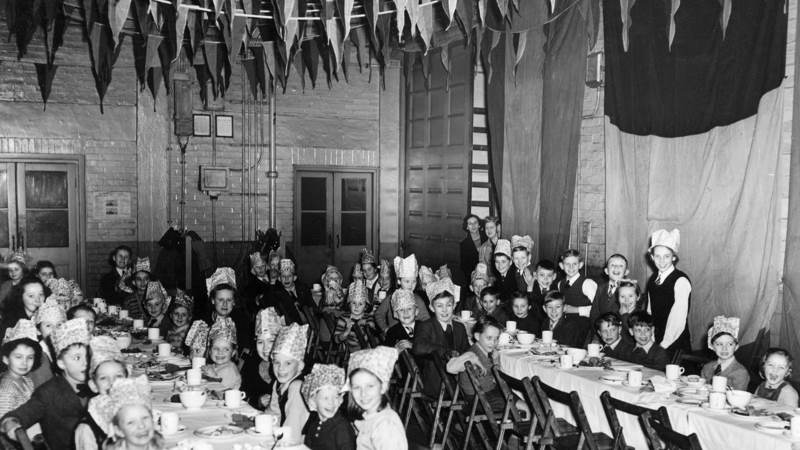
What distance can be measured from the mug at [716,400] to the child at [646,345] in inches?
53.8

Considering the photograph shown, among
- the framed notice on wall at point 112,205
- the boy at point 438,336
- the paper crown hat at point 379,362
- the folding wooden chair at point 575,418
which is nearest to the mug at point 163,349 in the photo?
the boy at point 438,336

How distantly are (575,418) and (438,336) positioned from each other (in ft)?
6.50

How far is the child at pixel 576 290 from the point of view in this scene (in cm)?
775

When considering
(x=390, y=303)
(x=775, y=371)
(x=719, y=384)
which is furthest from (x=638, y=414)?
(x=390, y=303)

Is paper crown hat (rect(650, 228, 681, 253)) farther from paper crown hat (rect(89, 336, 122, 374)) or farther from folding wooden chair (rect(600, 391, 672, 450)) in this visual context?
paper crown hat (rect(89, 336, 122, 374))

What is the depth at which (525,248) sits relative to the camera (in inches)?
345

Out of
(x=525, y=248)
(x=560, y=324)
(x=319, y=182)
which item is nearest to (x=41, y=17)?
(x=319, y=182)

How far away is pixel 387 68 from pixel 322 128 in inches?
59.3

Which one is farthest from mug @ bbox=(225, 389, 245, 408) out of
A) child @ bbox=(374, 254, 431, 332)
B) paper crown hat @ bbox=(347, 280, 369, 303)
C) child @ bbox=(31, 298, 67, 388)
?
paper crown hat @ bbox=(347, 280, 369, 303)

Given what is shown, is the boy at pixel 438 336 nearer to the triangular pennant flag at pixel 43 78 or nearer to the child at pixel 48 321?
the child at pixel 48 321

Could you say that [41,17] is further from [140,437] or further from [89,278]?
[140,437]

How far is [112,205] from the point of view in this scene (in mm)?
12195

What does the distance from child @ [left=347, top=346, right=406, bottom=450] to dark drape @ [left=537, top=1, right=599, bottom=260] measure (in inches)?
219

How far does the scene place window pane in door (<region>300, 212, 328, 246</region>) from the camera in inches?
523
